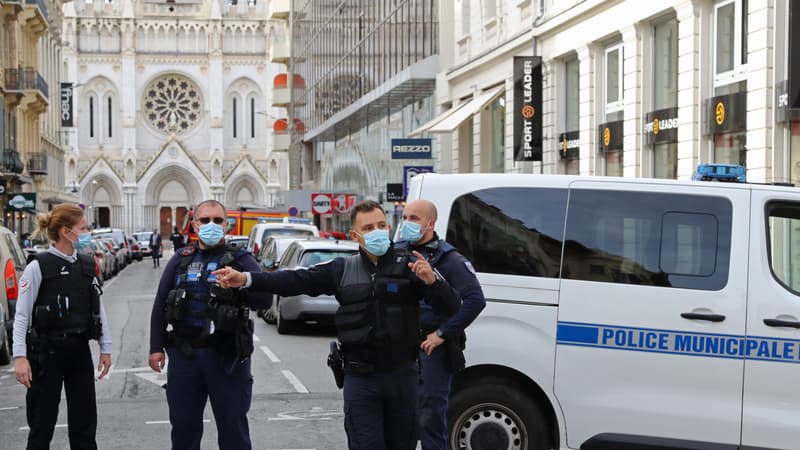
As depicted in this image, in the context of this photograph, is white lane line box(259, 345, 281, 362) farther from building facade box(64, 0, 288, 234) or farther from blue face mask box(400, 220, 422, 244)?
building facade box(64, 0, 288, 234)

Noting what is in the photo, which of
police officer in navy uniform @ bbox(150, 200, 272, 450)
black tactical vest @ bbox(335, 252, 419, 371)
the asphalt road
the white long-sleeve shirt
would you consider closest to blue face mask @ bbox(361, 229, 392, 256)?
black tactical vest @ bbox(335, 252, 419, 371)

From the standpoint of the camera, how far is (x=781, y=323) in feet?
23.2

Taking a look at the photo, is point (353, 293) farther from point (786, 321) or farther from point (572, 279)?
point (786, 321)

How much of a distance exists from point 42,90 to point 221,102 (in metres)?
45.7

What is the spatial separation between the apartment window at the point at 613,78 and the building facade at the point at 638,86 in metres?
0.03

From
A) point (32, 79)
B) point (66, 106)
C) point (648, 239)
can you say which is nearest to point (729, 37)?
point (648, 239)

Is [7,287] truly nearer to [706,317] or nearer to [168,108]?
[706,317]

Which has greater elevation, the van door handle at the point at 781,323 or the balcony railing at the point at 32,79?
the balcony railing at the point at 32,79

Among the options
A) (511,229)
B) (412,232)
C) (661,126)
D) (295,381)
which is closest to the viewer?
(412,232)

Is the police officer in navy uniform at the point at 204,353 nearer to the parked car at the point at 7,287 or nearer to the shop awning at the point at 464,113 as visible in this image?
the parked car at the point at 7,287

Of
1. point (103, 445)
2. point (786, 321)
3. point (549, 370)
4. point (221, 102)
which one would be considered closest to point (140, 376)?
point (103, 445)

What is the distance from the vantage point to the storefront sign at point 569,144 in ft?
79.9

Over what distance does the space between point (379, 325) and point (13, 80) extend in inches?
1754

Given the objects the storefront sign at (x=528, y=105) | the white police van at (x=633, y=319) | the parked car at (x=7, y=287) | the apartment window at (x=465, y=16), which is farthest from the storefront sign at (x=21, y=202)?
the white police van at (x=633, y=319)
